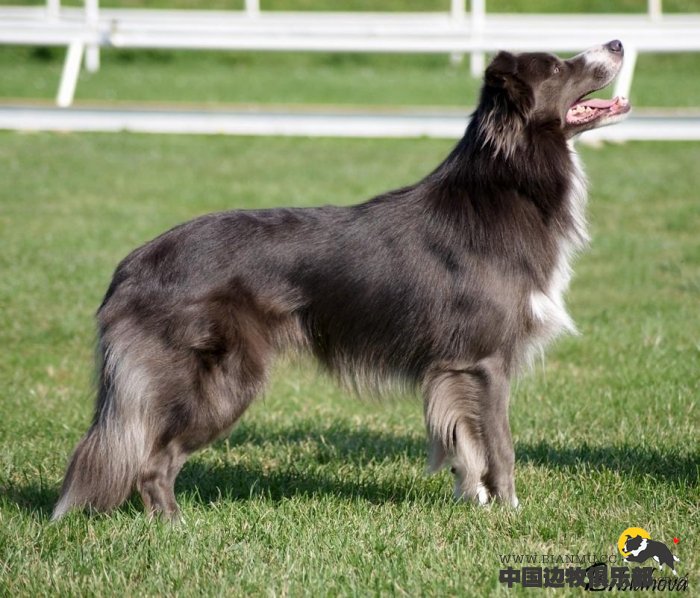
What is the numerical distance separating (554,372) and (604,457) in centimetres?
187

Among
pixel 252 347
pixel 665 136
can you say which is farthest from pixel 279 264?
pixel 665 136

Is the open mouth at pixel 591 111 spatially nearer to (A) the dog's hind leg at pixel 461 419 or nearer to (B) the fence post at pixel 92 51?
(A) the dog's hind leg at pixel 461 419

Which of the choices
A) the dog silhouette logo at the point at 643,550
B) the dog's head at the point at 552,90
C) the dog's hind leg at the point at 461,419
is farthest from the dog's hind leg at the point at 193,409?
the dog silhouette logo at the point at 643,550

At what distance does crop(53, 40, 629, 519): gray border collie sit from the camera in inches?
173

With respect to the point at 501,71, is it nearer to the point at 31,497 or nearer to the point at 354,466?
the point at 354,466

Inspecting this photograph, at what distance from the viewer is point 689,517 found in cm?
449

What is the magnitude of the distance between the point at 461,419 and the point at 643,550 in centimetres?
100

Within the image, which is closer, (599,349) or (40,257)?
(599,349)

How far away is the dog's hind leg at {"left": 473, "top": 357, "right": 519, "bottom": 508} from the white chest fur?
8.4 inches

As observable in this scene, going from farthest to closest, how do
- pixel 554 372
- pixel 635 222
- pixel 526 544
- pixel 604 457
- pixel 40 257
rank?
pixel 635 222
pixel 40 257
pixel 554 372
pixel 604 457
pixel 526 544

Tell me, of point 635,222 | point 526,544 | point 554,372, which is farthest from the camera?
point 635,222

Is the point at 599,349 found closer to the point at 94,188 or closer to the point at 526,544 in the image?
the point at 526,544

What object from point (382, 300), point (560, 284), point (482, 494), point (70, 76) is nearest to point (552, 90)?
point (560, 284)

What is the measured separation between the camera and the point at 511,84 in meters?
4.63
